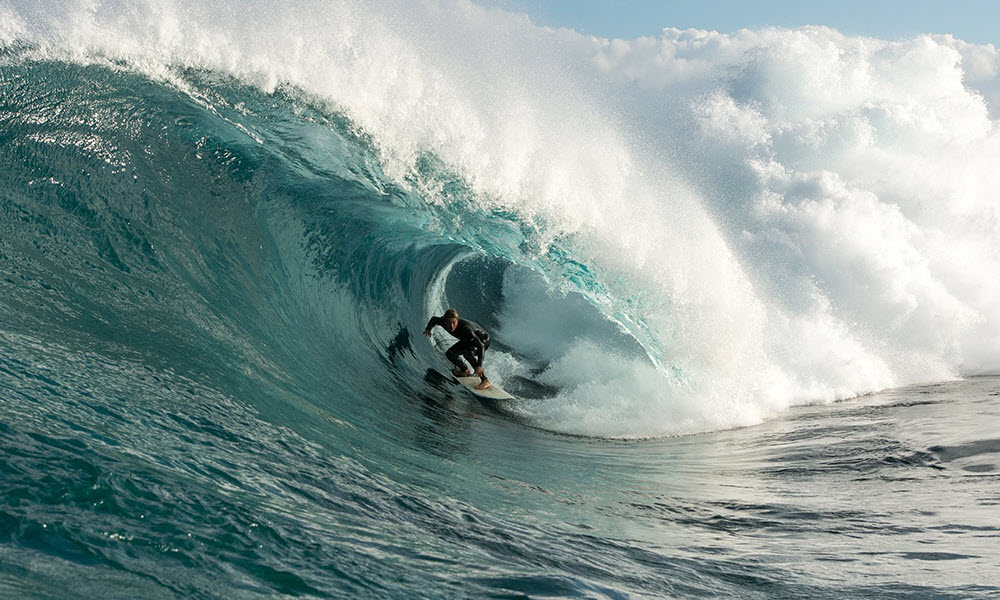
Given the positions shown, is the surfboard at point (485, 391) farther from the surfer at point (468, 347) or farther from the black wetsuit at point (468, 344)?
the black wetsuit at point (468, 344)

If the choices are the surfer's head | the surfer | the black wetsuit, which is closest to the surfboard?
the surfer

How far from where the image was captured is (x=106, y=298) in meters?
5.45

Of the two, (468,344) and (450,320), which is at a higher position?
(450,320)

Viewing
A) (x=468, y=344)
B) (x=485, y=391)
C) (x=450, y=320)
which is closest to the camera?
(x=450, y=320)

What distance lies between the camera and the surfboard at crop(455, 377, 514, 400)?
28.2ft

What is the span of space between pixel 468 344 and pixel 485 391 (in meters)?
0.67

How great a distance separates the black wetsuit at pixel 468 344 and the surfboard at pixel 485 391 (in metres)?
0.20

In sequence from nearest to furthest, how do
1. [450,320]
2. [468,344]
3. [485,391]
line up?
[450,320]
[468,344]
[485,391]

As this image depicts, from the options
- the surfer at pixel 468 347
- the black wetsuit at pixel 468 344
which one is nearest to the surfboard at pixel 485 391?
the surfer at pixel 468 347

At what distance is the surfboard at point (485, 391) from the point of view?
8602 millimetres

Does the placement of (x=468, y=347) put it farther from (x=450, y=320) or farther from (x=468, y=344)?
(x=450, y=320)

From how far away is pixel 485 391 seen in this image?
866 cm

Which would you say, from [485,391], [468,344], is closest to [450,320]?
[468,344]

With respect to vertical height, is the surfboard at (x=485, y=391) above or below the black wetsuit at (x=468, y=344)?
below
